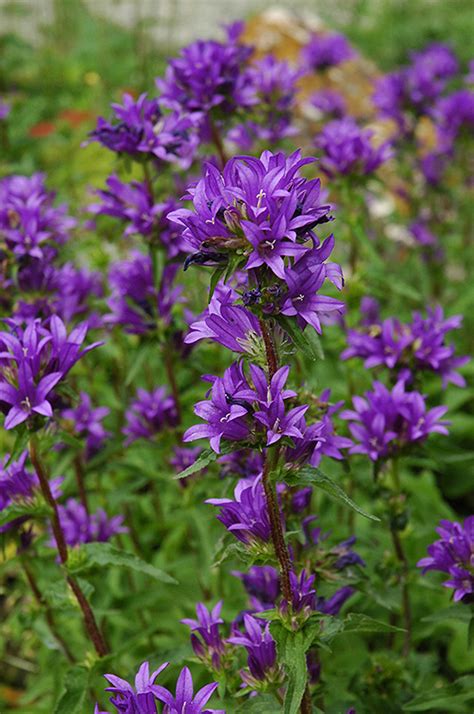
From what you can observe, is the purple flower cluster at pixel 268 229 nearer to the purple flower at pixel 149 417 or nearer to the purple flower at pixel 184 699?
the purple flower at pixel 184 699

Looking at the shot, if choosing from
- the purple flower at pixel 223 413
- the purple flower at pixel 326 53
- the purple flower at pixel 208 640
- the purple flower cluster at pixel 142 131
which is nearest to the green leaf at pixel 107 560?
the purple flower at pixel 208 640

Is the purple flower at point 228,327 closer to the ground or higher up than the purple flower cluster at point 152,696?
higher up

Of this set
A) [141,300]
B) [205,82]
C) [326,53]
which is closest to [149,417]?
[141,300]

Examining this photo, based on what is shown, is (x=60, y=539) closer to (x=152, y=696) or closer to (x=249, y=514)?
(x=249, y=514)

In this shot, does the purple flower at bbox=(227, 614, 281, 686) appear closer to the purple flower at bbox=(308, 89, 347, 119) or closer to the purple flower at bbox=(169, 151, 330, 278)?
the purple flower at bbox=(169, 151, 330, 278)

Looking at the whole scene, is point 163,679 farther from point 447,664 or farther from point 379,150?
point 379,150

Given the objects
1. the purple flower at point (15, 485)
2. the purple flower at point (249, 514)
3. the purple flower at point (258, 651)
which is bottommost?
the purple flower at point (258, 651)
